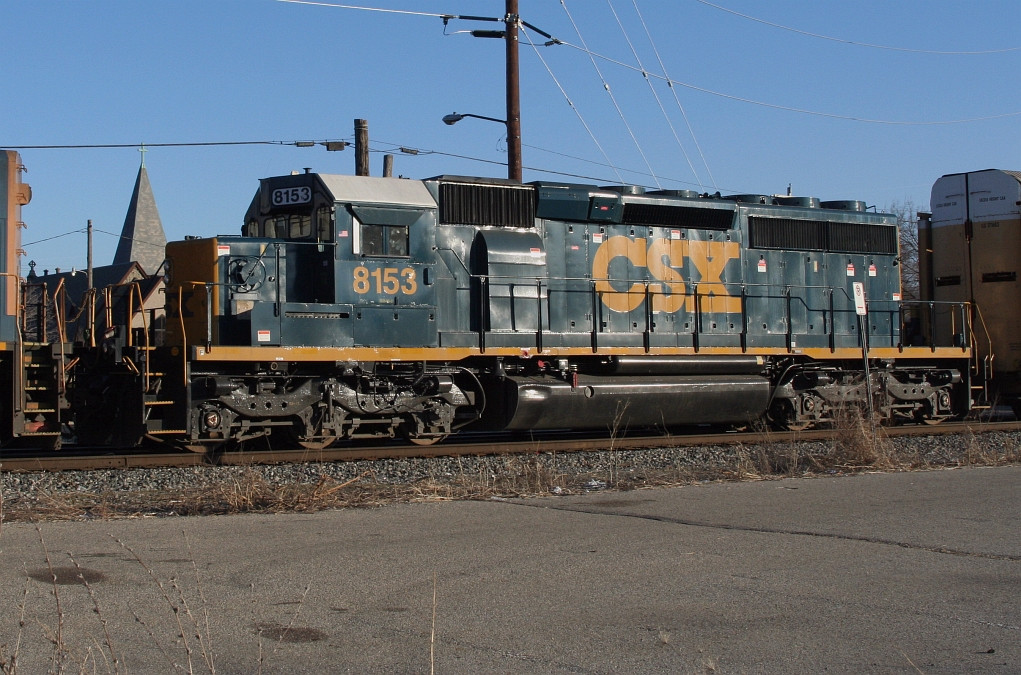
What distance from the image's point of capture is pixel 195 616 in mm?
4797

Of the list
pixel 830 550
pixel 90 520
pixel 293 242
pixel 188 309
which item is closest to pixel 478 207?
pixel 293 242

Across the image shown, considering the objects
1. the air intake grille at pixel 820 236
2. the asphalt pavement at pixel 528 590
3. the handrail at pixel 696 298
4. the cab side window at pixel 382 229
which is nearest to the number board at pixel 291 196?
the cab side window at pixel 382 229

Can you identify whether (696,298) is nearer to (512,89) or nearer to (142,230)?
(512,89)

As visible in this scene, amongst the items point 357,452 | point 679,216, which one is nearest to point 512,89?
point 679,216

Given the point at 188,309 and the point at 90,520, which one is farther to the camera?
the point at 188,309

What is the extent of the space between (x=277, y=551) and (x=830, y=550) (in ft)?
11.7

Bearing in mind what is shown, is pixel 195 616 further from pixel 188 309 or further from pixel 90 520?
pixel 188 309

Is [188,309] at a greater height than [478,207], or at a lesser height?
lesser

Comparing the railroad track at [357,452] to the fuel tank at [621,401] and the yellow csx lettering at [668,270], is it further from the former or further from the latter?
the yellow csx lettering at [668,270]

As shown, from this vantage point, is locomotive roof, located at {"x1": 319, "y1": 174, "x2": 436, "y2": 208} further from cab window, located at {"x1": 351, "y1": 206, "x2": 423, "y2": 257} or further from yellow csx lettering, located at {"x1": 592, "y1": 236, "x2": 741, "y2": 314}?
yellow csx lettering, located at {"x1": 592, "y1": 236, "x2": 741, "y2": 314}

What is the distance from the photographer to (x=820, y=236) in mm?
→ 16234

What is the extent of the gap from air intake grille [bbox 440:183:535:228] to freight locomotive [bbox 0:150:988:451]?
0.03m

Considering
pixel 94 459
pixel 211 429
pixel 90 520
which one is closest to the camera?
pixel 90 520

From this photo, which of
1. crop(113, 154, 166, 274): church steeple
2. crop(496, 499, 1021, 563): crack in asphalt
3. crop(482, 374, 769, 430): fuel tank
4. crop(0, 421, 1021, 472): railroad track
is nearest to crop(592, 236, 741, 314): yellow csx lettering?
crop(482, 374, 769, 430): fuel tank
